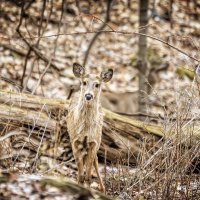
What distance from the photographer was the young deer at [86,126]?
23.5 feet

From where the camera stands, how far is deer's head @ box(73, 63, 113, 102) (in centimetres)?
707

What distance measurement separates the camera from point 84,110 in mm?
7246

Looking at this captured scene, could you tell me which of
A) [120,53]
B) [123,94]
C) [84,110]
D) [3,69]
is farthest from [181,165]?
[120,53]

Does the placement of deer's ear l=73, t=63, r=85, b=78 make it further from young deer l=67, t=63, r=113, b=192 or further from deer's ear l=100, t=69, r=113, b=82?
deer's ear l=100, t=69, r=113, b=82

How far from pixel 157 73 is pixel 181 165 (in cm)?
974

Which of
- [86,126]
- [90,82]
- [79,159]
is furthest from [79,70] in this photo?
[79,159]

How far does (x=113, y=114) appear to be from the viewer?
8.52 m

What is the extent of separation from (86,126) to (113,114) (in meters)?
1.33

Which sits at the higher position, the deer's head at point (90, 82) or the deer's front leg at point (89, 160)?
the deer's head at point (90, 82)

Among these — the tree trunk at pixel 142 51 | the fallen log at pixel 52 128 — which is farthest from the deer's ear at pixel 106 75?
the tree trunk at pixel 142 51

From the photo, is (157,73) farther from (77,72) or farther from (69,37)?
(77,72)

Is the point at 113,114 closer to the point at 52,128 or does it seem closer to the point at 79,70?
the point at 52,128

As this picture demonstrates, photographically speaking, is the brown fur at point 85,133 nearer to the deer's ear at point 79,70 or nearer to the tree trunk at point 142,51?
the deer's ear at point 79,70

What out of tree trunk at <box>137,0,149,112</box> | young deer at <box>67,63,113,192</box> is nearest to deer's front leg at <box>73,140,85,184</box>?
young deer at <box>67,63,113,192</box>
